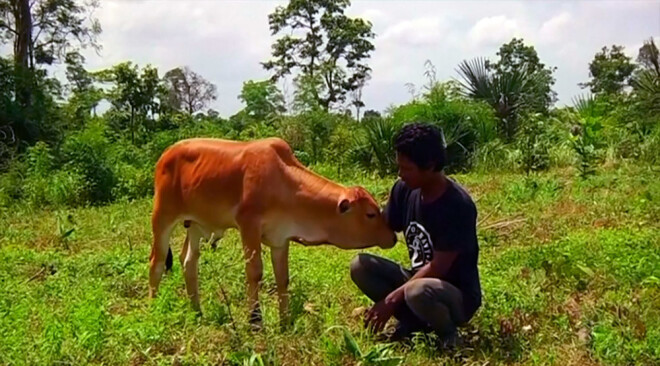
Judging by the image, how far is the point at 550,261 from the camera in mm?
6258

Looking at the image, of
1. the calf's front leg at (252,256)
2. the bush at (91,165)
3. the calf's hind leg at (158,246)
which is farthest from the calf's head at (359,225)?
the bush at (91,165)

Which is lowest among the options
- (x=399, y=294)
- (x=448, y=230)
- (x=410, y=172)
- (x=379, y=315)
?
(x=379, y=315)

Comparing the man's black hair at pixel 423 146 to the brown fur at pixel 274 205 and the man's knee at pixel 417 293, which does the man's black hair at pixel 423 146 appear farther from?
the man's knee at pixel 417 293

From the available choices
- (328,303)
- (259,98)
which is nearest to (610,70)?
(259,98)

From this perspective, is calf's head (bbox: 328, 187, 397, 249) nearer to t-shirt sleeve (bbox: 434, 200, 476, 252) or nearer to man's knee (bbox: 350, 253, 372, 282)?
man's knee (bbox: 350, 253, 372, 282)

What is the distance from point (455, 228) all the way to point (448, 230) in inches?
1.6

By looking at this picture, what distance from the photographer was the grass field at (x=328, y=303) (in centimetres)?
427

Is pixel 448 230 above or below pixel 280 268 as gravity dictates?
above

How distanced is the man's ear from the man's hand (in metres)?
0.58

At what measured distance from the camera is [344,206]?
190 inches

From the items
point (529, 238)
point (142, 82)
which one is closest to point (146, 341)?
point (529, 238)

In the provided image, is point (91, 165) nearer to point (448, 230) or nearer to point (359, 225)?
point (359, 225)

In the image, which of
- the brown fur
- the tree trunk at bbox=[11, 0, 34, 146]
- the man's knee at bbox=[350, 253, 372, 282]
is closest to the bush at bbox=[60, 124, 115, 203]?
the tree trunk at bbox=[11, 0, 34, 146]

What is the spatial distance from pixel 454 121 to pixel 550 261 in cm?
1033
